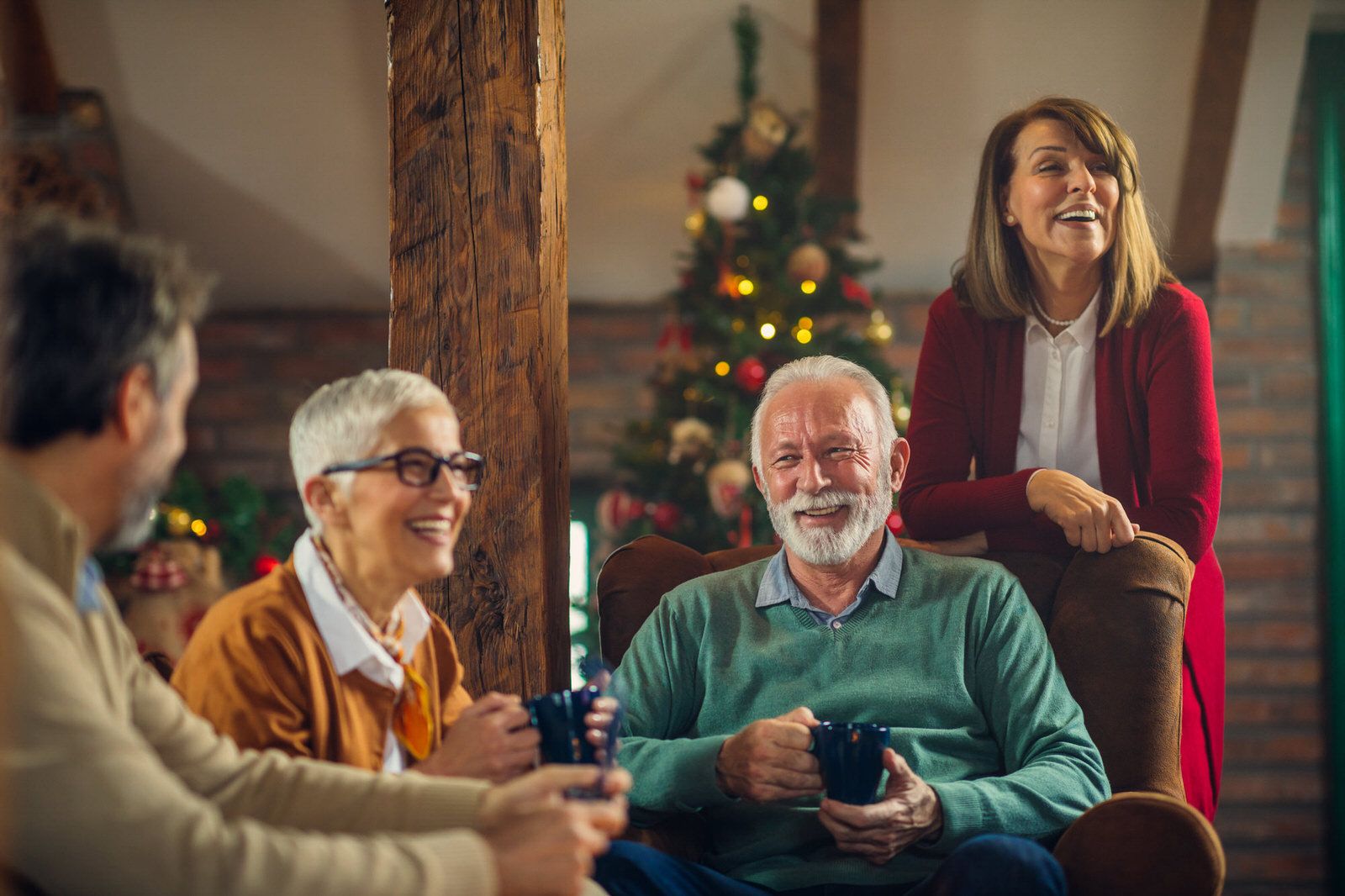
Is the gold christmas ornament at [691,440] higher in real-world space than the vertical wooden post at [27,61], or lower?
lower

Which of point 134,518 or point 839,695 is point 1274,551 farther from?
point 134,518

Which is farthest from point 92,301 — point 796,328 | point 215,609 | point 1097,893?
point 796,328

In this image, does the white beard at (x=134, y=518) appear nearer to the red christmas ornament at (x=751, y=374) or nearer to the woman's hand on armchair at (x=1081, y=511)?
the woman's hand on armchair at (x=1081, y=511)

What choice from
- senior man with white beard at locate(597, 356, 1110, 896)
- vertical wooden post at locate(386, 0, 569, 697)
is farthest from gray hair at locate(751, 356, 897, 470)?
vertical wooden post at locate(386, 0, 569, 697)

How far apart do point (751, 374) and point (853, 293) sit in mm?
459

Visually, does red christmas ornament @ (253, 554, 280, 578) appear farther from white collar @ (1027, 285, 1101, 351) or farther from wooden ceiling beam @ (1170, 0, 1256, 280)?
wooden ceiling beam @ (1170, 0, 1256, 280)

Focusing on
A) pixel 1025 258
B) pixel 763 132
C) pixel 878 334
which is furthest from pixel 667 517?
pixel 1025 258

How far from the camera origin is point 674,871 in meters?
1.66

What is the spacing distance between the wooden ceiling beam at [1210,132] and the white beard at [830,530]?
280 centimetres

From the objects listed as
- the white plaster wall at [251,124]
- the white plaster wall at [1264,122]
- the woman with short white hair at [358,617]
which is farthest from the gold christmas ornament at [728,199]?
the woman with short white hair at [358,617]

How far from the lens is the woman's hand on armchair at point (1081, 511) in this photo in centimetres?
203

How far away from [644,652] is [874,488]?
445 mm

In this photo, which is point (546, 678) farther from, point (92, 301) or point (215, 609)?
point (92, 301)

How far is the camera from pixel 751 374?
391cm
